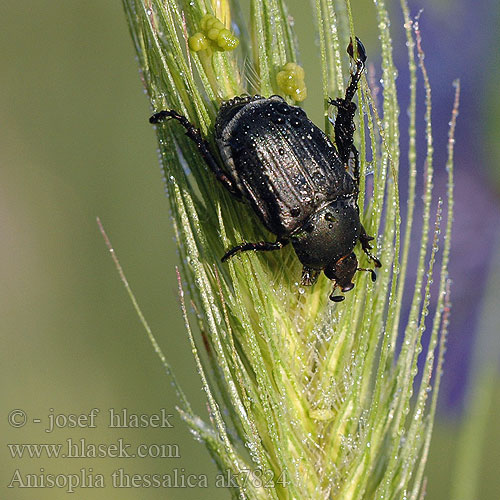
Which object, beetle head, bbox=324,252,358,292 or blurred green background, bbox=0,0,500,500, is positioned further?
blurred green background, bbox=0,0,500,500

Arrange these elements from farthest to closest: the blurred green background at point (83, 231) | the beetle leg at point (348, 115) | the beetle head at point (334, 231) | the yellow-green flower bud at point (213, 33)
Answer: the blurred green background at point (83, 231) → the beetle head at point (334, 231) → the beetle leg at point (348, 115) → the yellow-green flower bud at point (213, 33)

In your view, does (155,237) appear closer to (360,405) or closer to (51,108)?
(51,108)

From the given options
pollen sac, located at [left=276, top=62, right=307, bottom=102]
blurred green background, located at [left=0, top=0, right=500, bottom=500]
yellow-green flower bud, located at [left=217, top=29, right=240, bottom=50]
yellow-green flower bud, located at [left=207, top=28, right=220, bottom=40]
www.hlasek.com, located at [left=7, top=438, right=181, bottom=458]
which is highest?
yellow-green flower bud, located at [left=207, top=28, right=220, bottom=40]

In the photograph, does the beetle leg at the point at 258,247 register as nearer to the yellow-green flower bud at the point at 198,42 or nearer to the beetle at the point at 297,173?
the beetle at the point at 297,173

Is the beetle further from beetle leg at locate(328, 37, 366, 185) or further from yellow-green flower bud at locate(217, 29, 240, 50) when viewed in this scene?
yellow-green flower bud at locate(217, 29, 240, 50)

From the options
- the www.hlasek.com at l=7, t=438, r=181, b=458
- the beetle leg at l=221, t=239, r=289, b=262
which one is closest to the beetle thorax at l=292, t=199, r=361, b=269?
the beetle leg at l=221, t=239, r=289, b=262

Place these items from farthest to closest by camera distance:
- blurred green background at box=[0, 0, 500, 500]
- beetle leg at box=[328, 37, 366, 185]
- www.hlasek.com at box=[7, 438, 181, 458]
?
blurred green background at box=[0, 0, 500, 500], www.hlasek.com at box=[7, 438, 181, 458], beetle leg at box=[328, 37, 366, 185]

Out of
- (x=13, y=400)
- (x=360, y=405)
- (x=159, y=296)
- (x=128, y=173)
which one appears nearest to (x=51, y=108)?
(x=128, y=173)

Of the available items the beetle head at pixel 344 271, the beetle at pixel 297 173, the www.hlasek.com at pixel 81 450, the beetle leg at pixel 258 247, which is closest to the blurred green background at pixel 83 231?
the www.hlasek.com at pixel 81 450
